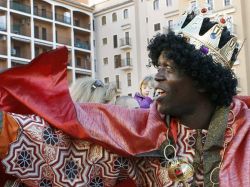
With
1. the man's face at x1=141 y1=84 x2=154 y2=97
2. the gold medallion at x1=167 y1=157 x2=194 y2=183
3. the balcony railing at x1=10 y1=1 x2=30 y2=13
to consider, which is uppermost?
the balcony railing at x1=10 y1=1 x2=30 y2=13

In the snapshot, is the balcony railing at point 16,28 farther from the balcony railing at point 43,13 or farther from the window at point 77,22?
the window at point 77,22

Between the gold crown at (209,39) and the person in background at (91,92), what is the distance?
1.01 m

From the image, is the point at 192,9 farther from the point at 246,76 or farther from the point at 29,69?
the point at 246,76

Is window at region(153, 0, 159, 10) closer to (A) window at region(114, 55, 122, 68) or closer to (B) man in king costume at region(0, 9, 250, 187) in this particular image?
Result: (A) window at region(114, 55, 122, 68)

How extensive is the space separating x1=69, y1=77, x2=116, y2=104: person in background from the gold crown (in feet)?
3.31

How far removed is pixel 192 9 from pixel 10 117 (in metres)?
1.14

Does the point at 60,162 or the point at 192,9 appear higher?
the point at 192,9

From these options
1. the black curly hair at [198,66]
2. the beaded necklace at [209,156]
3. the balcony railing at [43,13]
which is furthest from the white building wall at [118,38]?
the beaded necklace at [209,156]

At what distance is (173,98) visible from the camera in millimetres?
2641

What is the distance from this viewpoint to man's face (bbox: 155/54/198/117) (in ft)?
8.66

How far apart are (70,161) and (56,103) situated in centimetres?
25

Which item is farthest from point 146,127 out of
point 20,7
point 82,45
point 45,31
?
point 82,45

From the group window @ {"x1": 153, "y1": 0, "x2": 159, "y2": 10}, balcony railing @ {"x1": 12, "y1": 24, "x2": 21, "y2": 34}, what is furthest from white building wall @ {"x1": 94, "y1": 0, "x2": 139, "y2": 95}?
balcony railing @ {"x1": 12, "y1": 24, "x2": 21, "y2": 34}

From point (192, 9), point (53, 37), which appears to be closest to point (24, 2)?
point (53, 37)
